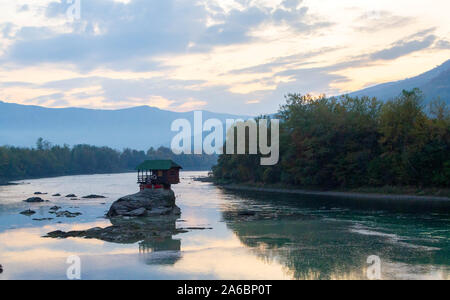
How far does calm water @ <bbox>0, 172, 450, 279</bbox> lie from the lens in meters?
22.4

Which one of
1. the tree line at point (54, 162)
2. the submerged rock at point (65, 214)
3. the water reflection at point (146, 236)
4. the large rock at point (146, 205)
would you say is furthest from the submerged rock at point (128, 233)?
the tree line at point (54, 162)

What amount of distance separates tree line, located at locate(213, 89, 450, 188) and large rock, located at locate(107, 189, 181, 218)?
30.5 metres

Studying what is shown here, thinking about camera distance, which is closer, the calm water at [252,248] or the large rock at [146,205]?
the calm water at [252,248]

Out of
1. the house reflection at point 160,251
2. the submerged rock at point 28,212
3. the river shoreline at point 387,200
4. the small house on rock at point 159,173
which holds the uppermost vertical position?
the small house on rock at point 159,173

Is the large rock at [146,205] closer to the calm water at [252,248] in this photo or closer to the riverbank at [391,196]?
the calm water at [252,248]

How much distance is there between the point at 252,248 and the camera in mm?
28375

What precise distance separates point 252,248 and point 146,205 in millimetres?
21508

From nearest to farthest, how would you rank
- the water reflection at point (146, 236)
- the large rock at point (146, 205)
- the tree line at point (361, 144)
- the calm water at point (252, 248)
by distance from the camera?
1. the calm water at point (252, 248)
2. the water reflection at point (146, 236)
3. the large rock at point (146, 205)
4. the tree line at point (361, 144)

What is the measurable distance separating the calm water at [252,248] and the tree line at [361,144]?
64.5ft

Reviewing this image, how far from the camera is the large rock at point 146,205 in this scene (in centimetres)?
4528

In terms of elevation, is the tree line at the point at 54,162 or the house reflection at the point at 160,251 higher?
the tree line at the point at 54,162

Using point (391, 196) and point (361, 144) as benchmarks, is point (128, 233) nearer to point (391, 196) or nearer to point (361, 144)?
point (391, 196)

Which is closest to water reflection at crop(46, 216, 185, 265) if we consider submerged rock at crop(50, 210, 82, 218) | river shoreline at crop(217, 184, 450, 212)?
submerged rock at crop(50, 210, 82, 218)
